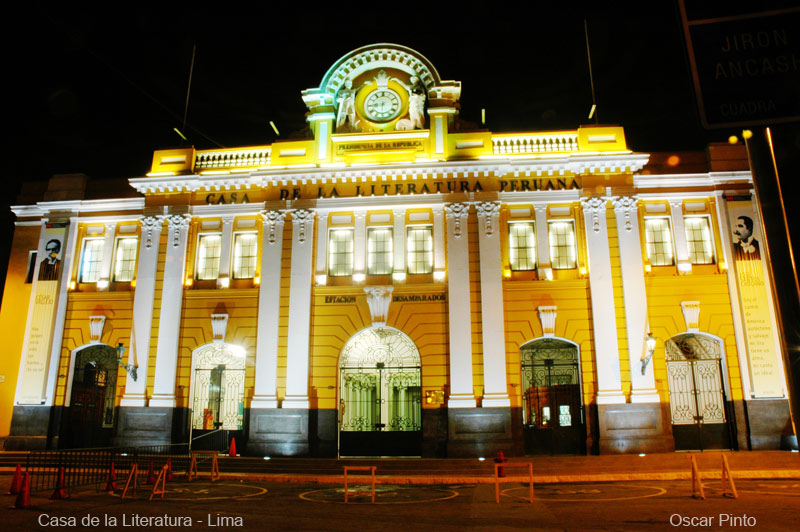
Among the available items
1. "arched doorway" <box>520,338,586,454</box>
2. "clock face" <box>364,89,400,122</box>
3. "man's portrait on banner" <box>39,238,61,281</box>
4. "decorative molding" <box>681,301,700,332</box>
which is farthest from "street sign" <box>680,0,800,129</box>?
"man's portrait on banner" <box>39,238,61,281</box>

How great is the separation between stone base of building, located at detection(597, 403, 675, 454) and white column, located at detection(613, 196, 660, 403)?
38 centimetres

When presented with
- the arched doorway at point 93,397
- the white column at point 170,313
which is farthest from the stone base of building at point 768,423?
the arched doorway at point 93,397

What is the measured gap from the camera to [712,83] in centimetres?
A: 401

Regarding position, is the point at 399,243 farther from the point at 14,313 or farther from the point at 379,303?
the point at 14,313

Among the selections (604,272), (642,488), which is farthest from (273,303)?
(642,488)

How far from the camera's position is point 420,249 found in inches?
853

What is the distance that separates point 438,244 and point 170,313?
10.6 metres

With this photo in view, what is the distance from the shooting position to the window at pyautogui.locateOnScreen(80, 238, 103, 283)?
23.2 meters

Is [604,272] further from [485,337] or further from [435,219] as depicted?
[435,219]

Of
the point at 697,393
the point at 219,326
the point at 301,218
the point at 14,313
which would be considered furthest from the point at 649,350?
the point at 14,313

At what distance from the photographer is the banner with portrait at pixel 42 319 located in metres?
21.7

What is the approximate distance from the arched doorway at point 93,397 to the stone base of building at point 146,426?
1.30 m

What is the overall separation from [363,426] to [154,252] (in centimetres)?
1066

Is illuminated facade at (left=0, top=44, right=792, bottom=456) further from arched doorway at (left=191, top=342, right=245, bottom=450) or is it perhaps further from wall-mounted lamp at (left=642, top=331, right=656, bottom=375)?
wall-mounted lamp at (left=642, top=331, right=656, bottom=375)
